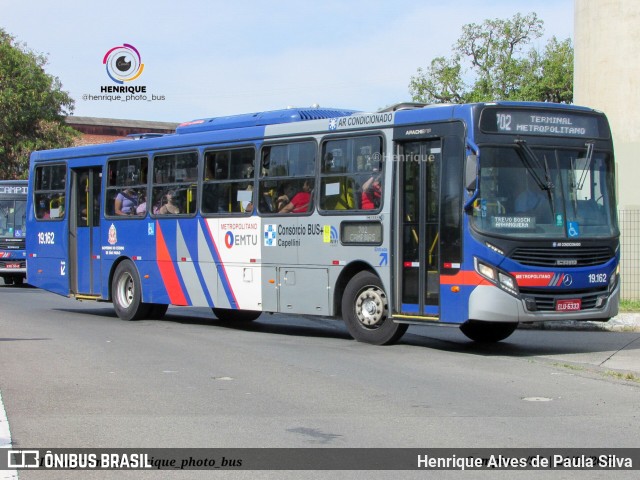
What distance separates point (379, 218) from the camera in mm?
14297

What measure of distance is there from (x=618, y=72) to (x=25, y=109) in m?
31.8

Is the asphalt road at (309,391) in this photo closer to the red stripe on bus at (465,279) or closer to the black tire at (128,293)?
the red stripe on bus at (465,279)

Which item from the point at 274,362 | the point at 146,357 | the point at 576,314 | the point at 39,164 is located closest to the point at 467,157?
the point at 576,314

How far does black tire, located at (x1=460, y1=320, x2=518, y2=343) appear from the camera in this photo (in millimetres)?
14992

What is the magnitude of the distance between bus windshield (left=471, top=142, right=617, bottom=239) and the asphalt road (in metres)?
1.70

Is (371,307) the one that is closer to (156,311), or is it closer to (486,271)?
(486,271)

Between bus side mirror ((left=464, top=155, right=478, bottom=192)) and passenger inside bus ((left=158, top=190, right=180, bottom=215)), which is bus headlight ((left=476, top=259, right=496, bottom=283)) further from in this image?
passenger inside bus ((left=158, top=190, right=180, bottom=215))

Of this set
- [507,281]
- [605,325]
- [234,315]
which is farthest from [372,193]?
[234,315]

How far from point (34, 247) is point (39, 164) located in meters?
1.77

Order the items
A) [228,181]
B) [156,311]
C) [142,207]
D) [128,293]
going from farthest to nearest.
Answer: [156,311] < [128,293] < [142,207] < [228,181]

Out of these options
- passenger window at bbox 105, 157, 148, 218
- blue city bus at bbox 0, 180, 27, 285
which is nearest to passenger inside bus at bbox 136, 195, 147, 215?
passenger window at bbox 105, 157, 148, 218

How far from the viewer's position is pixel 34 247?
21875mm

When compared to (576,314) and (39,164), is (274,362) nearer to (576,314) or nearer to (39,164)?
(576,314)

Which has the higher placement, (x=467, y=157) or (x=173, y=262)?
(x=467, y=157)
